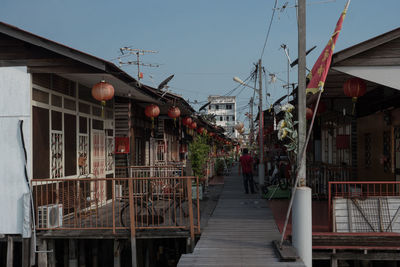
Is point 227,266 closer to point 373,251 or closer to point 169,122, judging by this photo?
point 373,251

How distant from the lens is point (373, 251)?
7340 millimetres

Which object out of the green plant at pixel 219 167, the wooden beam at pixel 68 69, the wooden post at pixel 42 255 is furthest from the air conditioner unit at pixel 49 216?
the green plant at pixel 219 167

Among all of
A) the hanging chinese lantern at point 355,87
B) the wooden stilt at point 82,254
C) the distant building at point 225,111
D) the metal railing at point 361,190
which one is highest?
the distant building at point 225,111

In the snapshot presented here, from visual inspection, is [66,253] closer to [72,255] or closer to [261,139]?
[72,255]

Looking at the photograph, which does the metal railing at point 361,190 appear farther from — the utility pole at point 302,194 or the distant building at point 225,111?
the distant building at point 225,111

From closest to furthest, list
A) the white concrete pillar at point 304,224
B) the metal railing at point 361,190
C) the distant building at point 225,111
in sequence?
1. the white concrete pillar at point 304,224
2. the metal railing at point 361,190
3. the distant building at point 225,111

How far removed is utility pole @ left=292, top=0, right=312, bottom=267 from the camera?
673 cm

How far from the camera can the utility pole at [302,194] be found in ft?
22.1

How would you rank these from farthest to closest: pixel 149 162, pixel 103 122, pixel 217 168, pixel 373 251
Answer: pixel 217 168 < pixel 149 162 < pixel 103 122 < pixel 373 251

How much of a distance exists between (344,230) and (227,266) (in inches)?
106

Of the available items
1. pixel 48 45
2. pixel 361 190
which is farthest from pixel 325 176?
pixel 48 45

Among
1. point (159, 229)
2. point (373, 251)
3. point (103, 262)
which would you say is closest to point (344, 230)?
point (373, 251)

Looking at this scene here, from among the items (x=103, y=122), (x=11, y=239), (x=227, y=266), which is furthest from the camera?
(x=103, y=122)

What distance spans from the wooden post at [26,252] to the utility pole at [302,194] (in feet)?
17.2
